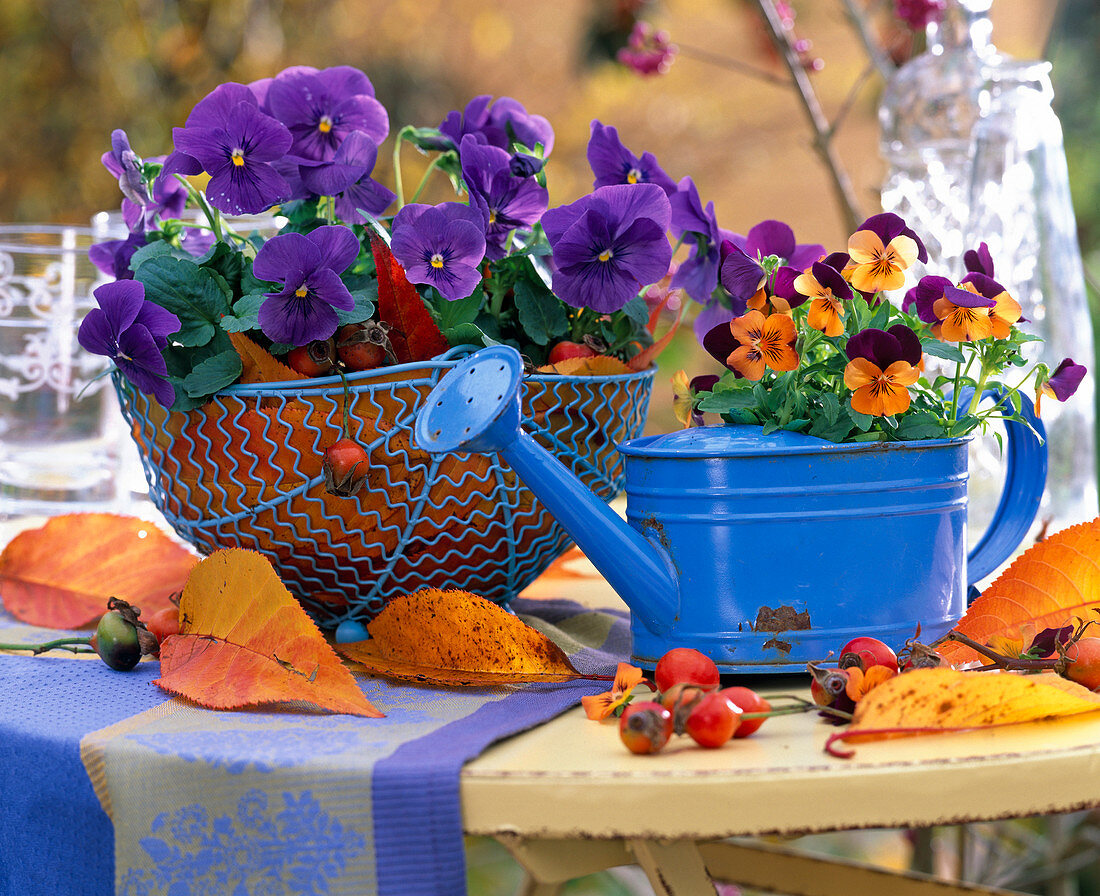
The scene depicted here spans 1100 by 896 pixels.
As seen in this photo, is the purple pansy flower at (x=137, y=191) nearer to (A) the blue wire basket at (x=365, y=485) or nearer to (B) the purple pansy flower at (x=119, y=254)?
(B) the purple pansy flower at (x=119, y=254)

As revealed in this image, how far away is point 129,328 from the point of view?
1.90ft

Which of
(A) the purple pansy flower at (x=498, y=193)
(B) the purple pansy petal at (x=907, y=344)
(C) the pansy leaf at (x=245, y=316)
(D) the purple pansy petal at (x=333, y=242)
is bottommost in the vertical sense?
(B) the purple pansy petal at (x=907, y=344)

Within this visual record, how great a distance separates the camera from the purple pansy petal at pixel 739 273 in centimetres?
55

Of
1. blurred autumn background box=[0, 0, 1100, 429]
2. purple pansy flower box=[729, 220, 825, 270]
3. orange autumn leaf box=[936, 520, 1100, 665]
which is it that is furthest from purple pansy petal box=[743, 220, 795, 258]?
blurred autumn background box=[0, 0, 1100, 429]

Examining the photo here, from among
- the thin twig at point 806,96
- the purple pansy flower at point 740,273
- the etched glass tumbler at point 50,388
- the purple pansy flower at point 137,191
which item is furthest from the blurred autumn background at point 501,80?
the purple pansy flower at point 740,273

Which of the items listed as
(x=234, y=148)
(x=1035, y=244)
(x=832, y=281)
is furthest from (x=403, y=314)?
(x=1035, y=244)

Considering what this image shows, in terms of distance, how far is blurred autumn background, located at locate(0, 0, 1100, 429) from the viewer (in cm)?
318

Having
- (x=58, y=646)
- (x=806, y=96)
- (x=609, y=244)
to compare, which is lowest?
(x=58, y=646)

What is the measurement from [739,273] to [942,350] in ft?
0.35

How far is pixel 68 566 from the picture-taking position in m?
0.72

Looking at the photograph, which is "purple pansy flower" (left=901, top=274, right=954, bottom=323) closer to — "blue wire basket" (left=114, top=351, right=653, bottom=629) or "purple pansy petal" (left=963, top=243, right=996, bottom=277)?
"purple pansy petal" (left=963, top=243, right=996, bottom=277)

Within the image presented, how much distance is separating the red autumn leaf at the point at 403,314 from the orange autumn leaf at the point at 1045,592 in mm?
319

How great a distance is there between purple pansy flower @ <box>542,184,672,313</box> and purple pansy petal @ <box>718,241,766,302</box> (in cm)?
5

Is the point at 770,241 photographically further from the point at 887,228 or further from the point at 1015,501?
the point at 1015,501
